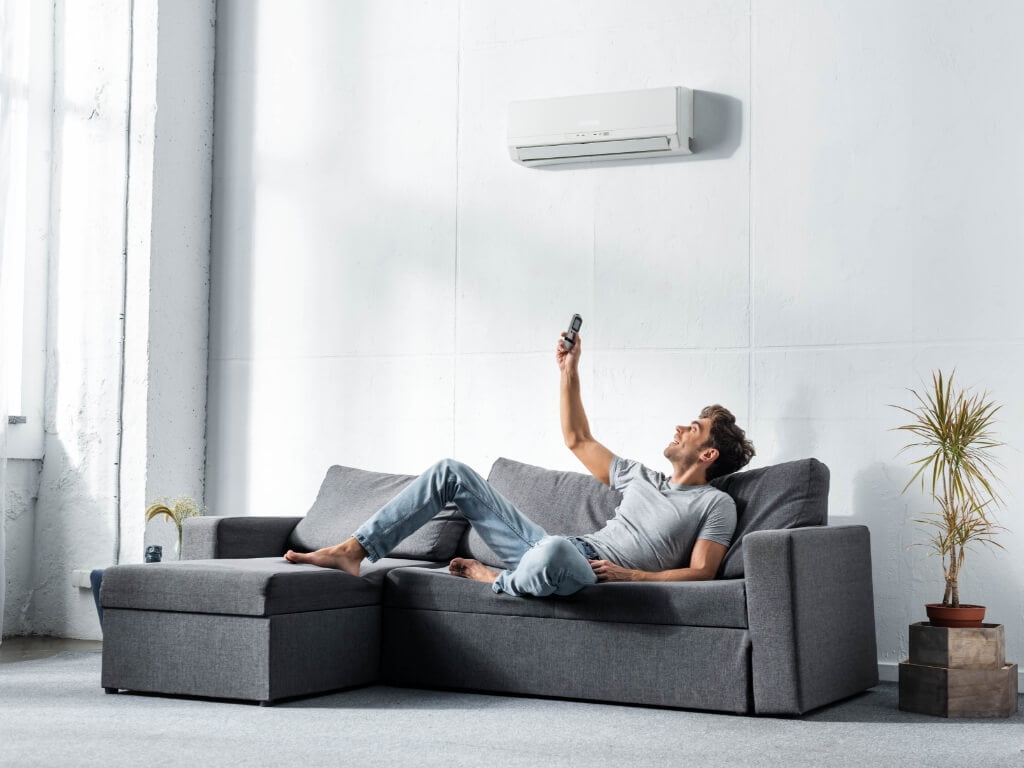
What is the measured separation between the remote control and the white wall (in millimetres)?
233

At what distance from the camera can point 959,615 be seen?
3863 millimetres

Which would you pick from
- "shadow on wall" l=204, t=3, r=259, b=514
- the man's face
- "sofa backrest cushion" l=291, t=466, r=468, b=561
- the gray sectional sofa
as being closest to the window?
"shadow on wall" l=204, t=3, r=259, b=514

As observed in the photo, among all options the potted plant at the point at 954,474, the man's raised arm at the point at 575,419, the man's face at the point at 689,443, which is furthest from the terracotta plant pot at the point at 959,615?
the man's raised arm at the point at 575,419

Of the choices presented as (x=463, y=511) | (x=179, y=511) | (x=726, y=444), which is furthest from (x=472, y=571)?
(x=179, y=511)

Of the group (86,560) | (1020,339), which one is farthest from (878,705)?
(86,560)

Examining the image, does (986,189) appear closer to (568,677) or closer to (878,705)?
(878,705)

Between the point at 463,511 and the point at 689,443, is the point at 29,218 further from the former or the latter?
the point at 689,443

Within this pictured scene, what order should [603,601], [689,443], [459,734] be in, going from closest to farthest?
[459,734], [603,601], [689,443]

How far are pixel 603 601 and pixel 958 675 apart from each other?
3.54 ft

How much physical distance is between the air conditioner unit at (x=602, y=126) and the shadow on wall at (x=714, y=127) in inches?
1.8

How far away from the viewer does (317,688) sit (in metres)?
3.92

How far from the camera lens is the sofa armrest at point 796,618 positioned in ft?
11.8

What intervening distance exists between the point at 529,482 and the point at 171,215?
85.8 inches

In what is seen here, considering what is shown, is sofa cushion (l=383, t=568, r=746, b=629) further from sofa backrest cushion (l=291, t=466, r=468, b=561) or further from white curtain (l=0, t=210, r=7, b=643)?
A: white curtain (l=0, t=210, r=7, b=643)
